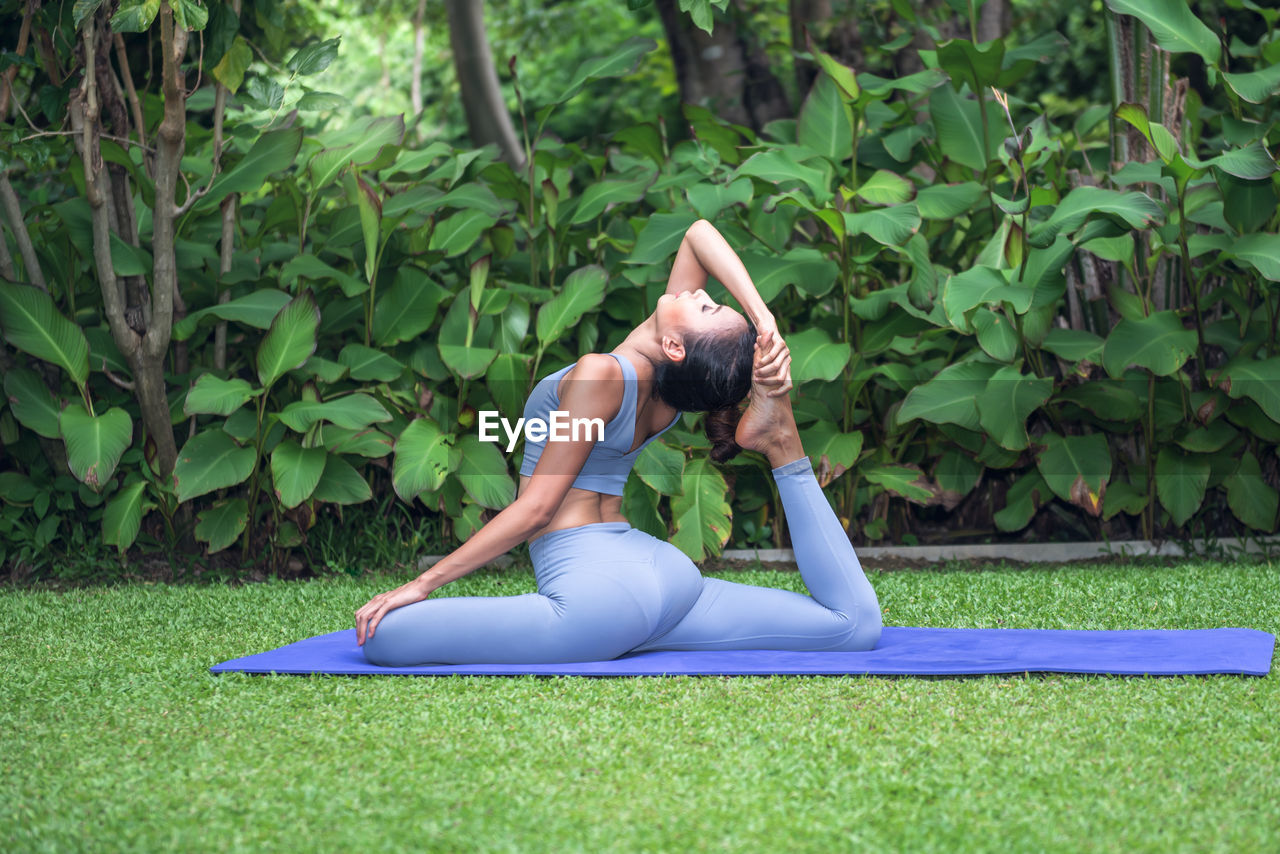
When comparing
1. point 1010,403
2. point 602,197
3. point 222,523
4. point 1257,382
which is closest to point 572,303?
point 602,197

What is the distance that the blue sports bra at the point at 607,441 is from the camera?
270 cm

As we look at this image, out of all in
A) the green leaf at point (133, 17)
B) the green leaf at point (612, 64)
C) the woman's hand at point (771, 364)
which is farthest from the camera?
the green leaf at point (612, 64)

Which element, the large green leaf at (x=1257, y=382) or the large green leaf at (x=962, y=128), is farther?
the large green leaf at (x=962, y=128)

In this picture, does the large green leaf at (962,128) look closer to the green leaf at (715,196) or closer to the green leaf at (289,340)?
the green leaf at (715,196)

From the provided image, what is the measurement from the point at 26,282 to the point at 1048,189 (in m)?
3.68

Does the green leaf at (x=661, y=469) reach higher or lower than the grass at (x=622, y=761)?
lower

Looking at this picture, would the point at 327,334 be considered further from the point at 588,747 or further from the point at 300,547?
the point at 588,747

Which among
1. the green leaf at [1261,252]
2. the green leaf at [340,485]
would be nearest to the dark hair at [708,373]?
the green leaf at [340,485]

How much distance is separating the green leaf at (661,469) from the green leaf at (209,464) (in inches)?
53.7

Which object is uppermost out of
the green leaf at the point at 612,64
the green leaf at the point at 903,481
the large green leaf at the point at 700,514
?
the green leaf at the point at 612,64

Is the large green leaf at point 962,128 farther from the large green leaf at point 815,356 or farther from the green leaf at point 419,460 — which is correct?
the green leaf at point 419,460

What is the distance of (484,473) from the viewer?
4.16 m

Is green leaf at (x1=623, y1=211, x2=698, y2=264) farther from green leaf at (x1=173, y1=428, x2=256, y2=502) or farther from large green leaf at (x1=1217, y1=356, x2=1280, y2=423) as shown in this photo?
large green leaf at (x1=1217, y1=356, x2=1280, y2=423)

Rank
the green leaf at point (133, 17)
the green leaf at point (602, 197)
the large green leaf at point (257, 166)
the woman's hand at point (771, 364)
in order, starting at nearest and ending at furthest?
1. the woman's hand at point (771, 364)
2. the green leaf at point (133, 17)
3. the large green leaf at point (257, 166)
4. the green leaf at point (602, 197)
